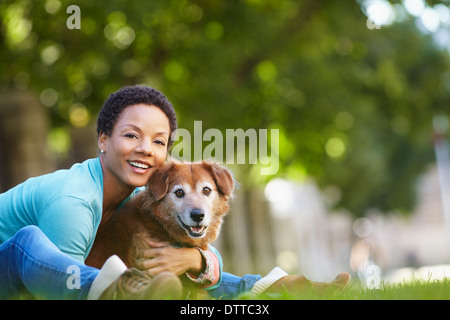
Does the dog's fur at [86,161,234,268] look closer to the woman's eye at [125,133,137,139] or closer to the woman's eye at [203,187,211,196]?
the woman's eye at [203,187,211,196]

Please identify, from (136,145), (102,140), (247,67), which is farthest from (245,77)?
(136,145)

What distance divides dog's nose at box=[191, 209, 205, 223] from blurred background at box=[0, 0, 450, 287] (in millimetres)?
3591

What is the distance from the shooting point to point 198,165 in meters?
3.44

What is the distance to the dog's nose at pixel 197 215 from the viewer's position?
10.5ft

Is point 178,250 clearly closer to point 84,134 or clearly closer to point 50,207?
point 50,207

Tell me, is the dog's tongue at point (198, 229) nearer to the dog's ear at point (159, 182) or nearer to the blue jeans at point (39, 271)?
the dog's ear at point (159, 182)

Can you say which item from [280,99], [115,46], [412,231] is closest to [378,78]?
[280,99]

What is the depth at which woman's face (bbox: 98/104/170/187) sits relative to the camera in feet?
11.0

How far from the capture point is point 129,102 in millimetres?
3410

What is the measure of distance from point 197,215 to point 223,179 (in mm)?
311

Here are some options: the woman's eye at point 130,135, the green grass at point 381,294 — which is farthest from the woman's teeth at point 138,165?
the green grass at point 381,294

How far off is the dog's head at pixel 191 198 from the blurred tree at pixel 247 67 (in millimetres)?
4751

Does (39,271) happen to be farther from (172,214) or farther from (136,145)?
(136,145)
